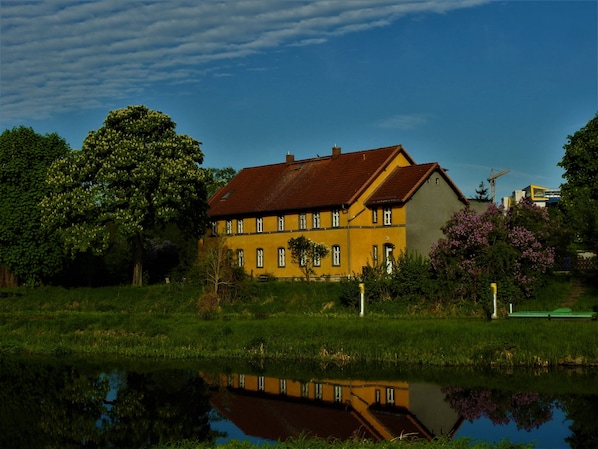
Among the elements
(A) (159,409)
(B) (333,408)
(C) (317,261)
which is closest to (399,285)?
(C) (317,261)

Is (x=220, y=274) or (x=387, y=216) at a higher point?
(x=387, y=216)

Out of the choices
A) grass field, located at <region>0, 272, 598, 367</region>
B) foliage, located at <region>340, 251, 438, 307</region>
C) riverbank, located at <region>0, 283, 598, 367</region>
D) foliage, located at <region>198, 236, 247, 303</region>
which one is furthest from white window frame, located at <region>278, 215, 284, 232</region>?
foliage, located at <region>340, 251, 438, 307</region>

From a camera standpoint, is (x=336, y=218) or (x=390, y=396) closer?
(x=390, y=396)

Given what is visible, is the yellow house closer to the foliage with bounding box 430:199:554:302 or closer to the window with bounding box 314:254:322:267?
the window with bounding box 314:254:322:267

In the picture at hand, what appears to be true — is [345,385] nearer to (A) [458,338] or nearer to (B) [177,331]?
(A) [458,338]

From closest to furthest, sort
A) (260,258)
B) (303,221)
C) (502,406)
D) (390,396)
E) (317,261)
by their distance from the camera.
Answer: (502,406)
(390,396)
(317,261)
(303,221)
(260,258)

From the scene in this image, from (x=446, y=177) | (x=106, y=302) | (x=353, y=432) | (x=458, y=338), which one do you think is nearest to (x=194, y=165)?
(x=106, y=302)

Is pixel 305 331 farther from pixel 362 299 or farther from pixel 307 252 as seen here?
pixel 307 252

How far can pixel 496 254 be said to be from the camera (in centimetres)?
4062

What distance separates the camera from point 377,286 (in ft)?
140

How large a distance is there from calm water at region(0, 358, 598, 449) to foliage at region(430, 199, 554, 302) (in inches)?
474

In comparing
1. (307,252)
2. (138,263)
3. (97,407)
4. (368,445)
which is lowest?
(97,407)

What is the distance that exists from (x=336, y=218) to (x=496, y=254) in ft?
49.0

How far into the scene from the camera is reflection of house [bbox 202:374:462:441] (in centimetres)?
2242
